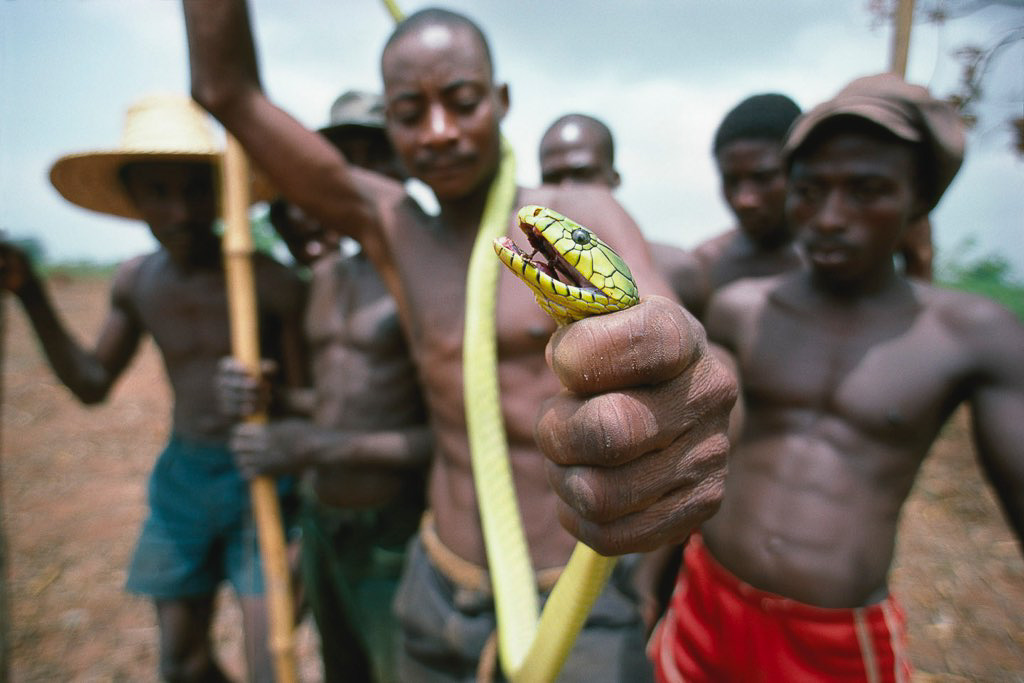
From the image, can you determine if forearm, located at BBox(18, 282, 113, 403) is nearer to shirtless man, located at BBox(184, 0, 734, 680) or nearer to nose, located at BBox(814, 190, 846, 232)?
shirtless man, located at BBox(184, 0, 734, 680)

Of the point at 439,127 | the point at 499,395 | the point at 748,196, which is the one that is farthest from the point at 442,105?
the point at 748,196

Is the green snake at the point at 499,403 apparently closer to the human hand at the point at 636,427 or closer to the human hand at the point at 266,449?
the human hand at the point at 636,427

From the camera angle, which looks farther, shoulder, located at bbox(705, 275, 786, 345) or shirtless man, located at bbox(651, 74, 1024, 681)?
shoulder, located at bbox(705, 275, 786, 345)

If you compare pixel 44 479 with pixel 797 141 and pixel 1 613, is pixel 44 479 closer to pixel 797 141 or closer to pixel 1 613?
pixel 1 613

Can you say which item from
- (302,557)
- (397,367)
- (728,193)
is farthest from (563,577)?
(728,193)

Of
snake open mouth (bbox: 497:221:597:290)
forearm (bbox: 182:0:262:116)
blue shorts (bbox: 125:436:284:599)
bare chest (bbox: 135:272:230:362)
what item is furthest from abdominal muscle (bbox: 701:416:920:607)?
bare chest (bbox: 135:272:230:362)

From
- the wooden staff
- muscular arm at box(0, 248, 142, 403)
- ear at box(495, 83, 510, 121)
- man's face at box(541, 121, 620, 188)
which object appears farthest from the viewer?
man's face at box(541, 121, 620, 188)

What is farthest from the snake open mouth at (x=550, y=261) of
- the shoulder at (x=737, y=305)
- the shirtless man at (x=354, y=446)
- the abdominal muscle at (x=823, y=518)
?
the shirtless man at (x=354, y=446)
